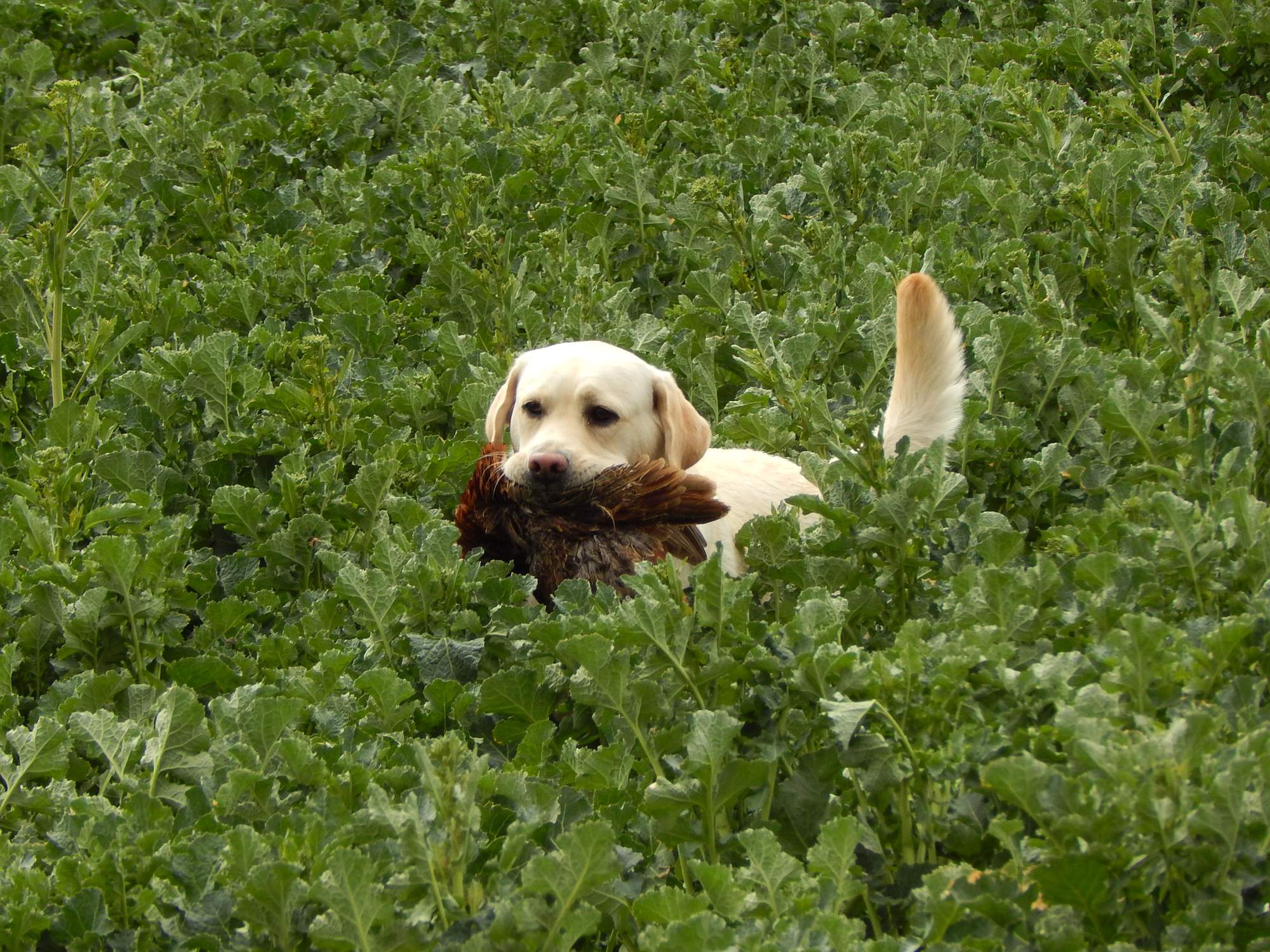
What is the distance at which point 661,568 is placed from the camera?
9.43 feet

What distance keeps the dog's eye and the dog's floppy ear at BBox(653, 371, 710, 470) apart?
0.16m

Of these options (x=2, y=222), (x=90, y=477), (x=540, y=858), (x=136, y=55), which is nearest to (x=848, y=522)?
(x=540, y=858)

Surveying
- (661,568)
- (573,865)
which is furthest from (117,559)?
(573,865)

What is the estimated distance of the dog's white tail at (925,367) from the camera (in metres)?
4.09

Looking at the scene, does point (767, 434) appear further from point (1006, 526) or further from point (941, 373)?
point (1006, 526)

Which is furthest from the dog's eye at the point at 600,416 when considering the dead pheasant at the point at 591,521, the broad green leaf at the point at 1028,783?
the broad green leaf at the point at 1028,783

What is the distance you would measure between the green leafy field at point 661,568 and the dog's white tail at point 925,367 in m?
0.09

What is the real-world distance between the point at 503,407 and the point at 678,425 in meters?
0.50

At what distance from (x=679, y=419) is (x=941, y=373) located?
707 millimetres

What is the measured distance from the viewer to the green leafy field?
2.24 m

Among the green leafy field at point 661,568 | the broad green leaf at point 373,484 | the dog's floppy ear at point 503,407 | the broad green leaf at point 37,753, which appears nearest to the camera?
the green leafy field at point 661,568

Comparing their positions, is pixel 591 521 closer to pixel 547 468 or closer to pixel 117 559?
pixel 547 468

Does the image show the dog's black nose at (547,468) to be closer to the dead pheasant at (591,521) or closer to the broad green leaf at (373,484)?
the dead pheasant at (591,521)

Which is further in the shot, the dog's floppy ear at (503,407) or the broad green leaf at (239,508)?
the dog's floppy ear at (503,407)
